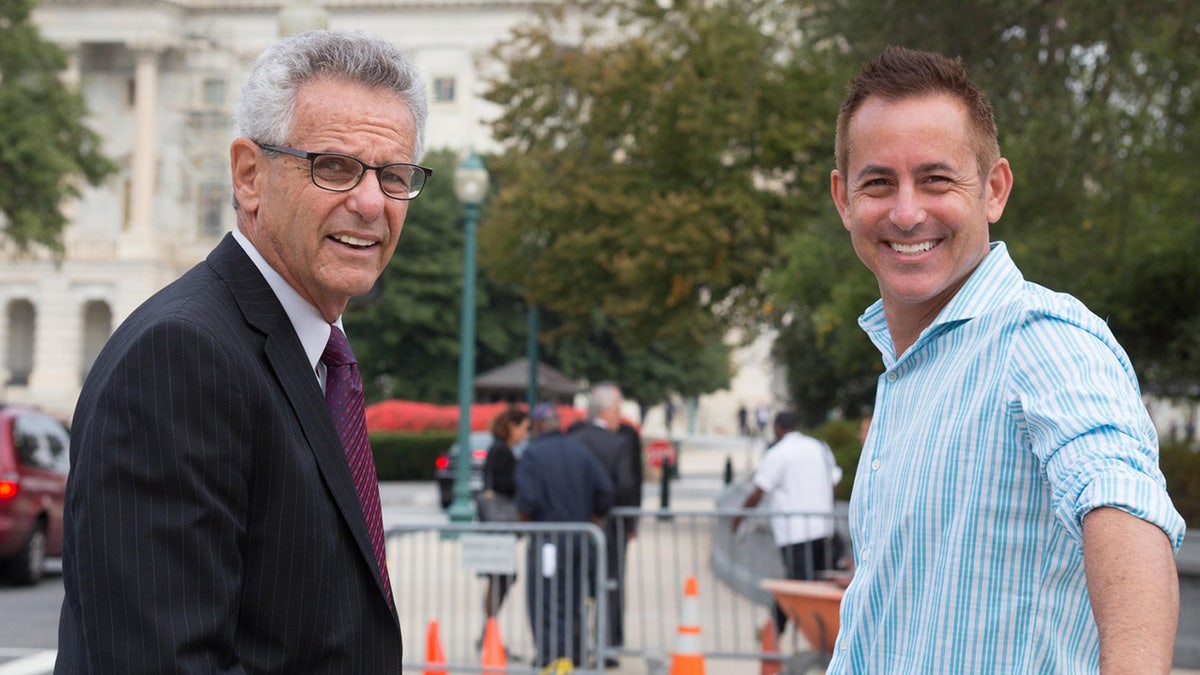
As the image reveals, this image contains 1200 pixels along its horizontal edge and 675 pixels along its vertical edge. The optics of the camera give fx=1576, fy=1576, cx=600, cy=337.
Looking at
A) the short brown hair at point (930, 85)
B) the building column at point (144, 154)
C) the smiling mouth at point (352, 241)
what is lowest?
the smiling mouth at point (352, 241)

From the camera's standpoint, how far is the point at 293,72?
8.39 feet

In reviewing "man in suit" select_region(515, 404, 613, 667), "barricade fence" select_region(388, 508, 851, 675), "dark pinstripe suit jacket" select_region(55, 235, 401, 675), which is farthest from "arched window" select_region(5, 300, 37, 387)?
"dark pinstripe suit jacket" select_region(55, 235, 401, 675)

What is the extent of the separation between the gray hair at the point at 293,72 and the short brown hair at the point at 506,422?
10736mm

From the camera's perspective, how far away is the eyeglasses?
2562 millimetres

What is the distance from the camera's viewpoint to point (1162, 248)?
13.5 meters

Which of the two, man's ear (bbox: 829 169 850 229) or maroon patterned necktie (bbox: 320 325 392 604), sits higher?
man's ear (bbox: 829 169 850 229)

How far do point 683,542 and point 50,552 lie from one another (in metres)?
9.48

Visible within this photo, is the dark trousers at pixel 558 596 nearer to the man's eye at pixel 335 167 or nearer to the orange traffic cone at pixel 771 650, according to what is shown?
the orange traffic cone at pixel 771 650

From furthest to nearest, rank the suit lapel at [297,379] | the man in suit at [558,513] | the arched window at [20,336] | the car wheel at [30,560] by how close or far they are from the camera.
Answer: the arched window at [20,336] → the car wheel at [30,560] → the man in suit at [558,513] → the suit lapel at [297,379]

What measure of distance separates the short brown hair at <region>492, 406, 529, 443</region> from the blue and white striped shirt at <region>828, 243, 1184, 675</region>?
1076 cm

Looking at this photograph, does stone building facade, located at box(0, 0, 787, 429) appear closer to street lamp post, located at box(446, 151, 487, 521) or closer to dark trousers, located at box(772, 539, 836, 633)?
street lamp post, located at box(446, 151, 487, 521)

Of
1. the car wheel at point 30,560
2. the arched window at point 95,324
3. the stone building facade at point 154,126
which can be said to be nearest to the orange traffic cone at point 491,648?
the car wheel at point 30,560

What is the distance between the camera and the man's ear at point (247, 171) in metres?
2.60

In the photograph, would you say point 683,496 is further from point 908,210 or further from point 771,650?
point 908,210
